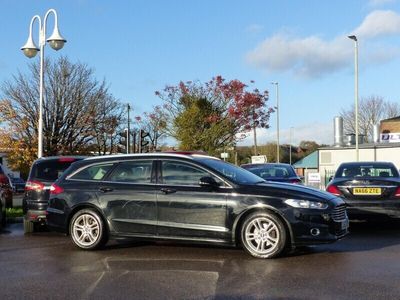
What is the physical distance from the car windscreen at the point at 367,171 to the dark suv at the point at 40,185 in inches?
224

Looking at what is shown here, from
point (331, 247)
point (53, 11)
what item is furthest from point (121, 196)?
point (53, 11)

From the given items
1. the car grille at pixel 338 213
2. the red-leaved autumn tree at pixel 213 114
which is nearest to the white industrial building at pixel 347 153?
the red-leaved autumn tree at pixel 213 114

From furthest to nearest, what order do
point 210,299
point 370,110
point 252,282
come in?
point 370,110, point 252,282, point 210,299

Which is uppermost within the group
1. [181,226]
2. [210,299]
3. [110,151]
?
[110,151]

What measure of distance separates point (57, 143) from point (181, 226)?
22.7 metres

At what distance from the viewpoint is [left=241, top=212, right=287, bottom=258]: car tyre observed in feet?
26.0

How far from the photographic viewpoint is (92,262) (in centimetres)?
794

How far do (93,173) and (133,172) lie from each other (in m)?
0.75

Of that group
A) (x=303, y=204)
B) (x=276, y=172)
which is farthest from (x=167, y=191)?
(x=276, y=172)

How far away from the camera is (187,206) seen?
8.38 meters

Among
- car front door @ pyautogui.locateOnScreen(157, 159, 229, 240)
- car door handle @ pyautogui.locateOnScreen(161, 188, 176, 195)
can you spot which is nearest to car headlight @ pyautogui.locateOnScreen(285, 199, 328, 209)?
car front door @ pyautogui.locateOnScreen(157, 159, 229, 240)

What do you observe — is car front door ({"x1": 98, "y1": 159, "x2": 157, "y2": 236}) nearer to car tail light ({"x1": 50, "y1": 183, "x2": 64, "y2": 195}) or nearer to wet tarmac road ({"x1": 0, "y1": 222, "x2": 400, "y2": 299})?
wet tarmac road ({"x1": 0, "y1": 222, "x2": 400, "y2": 299})

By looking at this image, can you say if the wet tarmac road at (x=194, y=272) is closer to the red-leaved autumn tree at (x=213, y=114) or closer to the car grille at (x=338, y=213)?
the car grille at (x=338, y=213)

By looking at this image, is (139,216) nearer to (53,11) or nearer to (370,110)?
(53,11)
